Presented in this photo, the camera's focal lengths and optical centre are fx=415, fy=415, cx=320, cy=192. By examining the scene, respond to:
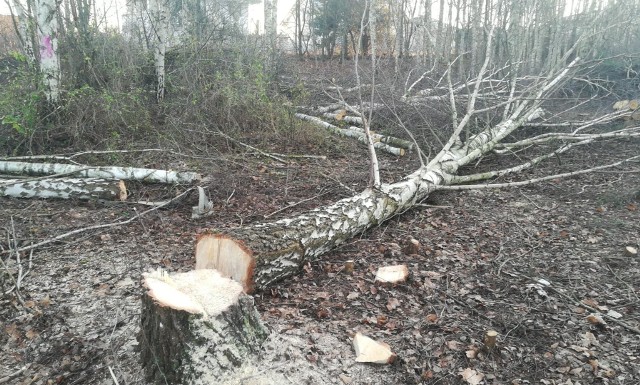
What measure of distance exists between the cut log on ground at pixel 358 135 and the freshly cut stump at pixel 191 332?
519 cm

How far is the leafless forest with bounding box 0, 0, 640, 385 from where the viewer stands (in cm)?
238

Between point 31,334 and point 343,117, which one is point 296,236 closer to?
point 31,334

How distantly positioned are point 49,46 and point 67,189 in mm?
2850

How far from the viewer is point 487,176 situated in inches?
209

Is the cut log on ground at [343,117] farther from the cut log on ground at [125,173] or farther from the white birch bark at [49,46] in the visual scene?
the white birch bark at [49,46]

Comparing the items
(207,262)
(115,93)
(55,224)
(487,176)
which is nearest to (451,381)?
(207,262)

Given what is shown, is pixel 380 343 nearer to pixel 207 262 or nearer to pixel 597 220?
pixel 207 262

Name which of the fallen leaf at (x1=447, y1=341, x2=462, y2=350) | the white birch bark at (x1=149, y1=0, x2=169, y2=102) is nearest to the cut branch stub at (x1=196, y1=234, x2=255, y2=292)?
the fallen leaf at (x1=447, y1=341, x2=462, y2=350)

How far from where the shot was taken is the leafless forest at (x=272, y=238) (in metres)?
2.38

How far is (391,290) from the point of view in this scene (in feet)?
10.6

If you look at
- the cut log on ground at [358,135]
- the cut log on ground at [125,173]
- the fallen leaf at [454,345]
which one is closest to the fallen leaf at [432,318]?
the fallen leaf at [454,345]

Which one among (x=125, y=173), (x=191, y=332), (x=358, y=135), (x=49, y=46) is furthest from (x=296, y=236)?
→ (x=49, y=46)

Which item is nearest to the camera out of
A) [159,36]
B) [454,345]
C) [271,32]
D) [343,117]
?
[454,345]

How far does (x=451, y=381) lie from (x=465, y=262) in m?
1.52
